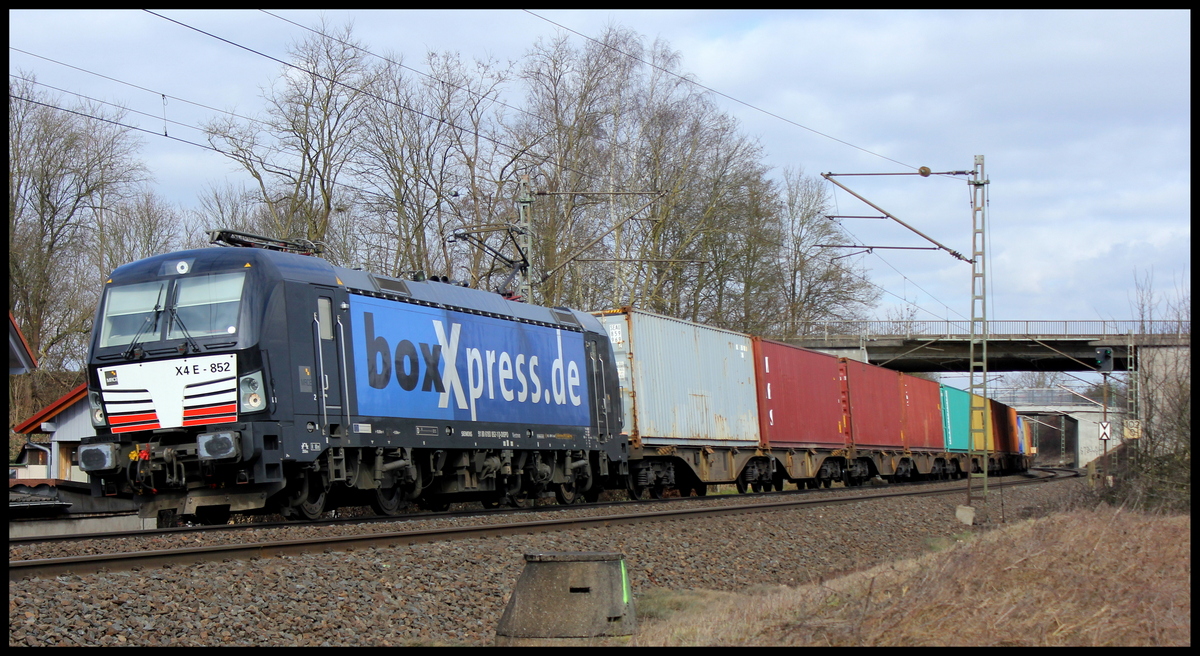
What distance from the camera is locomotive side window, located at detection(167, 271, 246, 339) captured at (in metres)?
12.3

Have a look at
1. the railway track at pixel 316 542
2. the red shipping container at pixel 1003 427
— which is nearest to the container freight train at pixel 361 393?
the railway track at pixel 316 542

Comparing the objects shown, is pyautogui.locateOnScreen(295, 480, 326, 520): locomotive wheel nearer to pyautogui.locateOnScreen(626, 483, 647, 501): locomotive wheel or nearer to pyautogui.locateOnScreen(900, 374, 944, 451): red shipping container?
pyautogui.locateOnScreen(626, 483, 647, 501): locomotive wheel

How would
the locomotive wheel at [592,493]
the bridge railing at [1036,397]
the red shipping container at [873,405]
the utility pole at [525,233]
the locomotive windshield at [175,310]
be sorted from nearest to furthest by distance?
the locomotive windshield at [175,310] < the locomotive wheel at [592,493] < the utility pole at [525,233] < the red shipping container at [873,405] < the bridge railing at [1036,397]

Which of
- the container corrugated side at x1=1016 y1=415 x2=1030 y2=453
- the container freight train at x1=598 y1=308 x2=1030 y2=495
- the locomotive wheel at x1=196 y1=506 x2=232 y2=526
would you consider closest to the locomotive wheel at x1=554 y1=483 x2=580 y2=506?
the container freight train at x1=598 y1=308 x2=1030 y2=495

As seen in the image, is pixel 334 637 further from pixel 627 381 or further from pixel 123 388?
pixel 627 381

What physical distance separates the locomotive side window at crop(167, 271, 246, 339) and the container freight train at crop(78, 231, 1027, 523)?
0.08 feet

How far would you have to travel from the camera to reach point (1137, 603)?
24.1 feet

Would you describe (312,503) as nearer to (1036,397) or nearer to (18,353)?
(18,353)

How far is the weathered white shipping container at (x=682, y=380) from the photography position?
1975cm

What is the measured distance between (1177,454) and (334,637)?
14938 millimetres

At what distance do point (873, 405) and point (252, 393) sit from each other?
72.4 ft

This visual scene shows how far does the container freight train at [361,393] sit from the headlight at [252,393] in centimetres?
2

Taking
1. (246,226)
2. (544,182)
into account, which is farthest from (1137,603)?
(246,226)

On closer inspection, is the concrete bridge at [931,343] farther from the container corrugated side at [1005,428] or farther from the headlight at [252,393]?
the headlight at [252,393]
